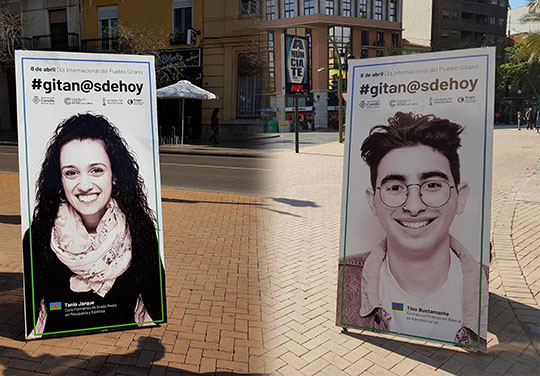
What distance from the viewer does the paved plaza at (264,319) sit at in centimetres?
253

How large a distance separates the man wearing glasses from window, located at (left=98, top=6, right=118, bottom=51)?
10.5 meters

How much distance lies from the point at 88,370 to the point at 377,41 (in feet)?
67.5

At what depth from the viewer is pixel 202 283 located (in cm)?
372

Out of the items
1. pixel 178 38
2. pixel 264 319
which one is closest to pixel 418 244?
pixel 264 319

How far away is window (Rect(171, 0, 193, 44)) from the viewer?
14.3m

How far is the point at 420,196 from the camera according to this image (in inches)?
105

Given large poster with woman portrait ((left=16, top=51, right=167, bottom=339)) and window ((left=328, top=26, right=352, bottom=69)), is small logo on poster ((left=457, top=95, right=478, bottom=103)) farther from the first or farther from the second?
window ((left=328, top=26, right=352, bottom=69))

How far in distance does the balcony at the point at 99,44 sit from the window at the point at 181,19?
295 cm

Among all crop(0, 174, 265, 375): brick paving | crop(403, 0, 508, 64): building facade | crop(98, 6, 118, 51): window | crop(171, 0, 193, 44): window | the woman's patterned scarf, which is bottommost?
crop(0, 174, 265, 375): brick paving

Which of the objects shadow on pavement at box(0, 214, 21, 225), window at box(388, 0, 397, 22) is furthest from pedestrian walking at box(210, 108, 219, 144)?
shadow on pavement at box(0, 214, 21, 225)

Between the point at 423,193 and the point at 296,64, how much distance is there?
7641mm

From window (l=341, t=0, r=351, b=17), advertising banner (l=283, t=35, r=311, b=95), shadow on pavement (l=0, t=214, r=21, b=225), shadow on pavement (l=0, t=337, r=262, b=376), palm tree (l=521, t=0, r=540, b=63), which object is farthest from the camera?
palm tree (l=521, t=0, r=540, b=63)

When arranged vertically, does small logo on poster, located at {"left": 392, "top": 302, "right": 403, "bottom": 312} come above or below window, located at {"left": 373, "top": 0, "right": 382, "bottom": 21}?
below

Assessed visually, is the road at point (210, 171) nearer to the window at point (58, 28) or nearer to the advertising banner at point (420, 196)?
the window at point (58, 28)
